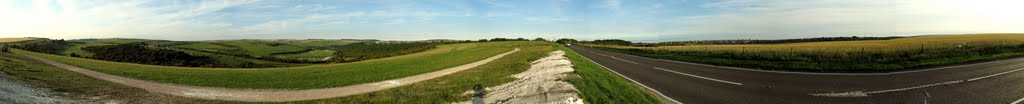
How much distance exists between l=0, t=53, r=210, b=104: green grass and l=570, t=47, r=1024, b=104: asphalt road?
57.4ft

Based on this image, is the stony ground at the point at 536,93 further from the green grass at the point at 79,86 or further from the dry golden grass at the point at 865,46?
the dry golden grass at the point at 865,46

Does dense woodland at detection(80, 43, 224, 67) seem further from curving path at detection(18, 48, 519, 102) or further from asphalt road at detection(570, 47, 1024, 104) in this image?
asphalt road at detection(570, 47, 1024, 104)

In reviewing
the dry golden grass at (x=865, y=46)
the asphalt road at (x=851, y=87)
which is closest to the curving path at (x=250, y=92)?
the asphalt road at (x=851, y=87)

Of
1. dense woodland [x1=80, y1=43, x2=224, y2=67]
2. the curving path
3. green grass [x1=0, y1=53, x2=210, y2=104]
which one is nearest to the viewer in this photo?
green grass [x1=0, y1=53, x2=210, y2=104]

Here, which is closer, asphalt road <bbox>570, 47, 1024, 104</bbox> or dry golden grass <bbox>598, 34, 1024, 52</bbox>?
asphalt road <bbox>570, 47, 1024, 104</bbox>

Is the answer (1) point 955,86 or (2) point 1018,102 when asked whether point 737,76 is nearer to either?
(1) point 955,86

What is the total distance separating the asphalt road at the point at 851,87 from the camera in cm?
1606

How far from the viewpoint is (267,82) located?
2241cm

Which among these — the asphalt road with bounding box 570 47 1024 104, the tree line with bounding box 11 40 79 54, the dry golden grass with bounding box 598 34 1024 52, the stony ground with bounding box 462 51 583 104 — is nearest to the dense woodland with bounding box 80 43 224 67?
the tree line with bounding box 11 40 79 54

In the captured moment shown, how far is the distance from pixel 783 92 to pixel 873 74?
399 inches

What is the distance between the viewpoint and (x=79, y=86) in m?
18.3

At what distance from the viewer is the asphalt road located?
16.1 meters

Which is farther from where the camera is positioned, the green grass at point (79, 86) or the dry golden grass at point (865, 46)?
the dry golden grass at point (865, 46)

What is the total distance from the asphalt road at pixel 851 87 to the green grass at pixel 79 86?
17.5 meters
